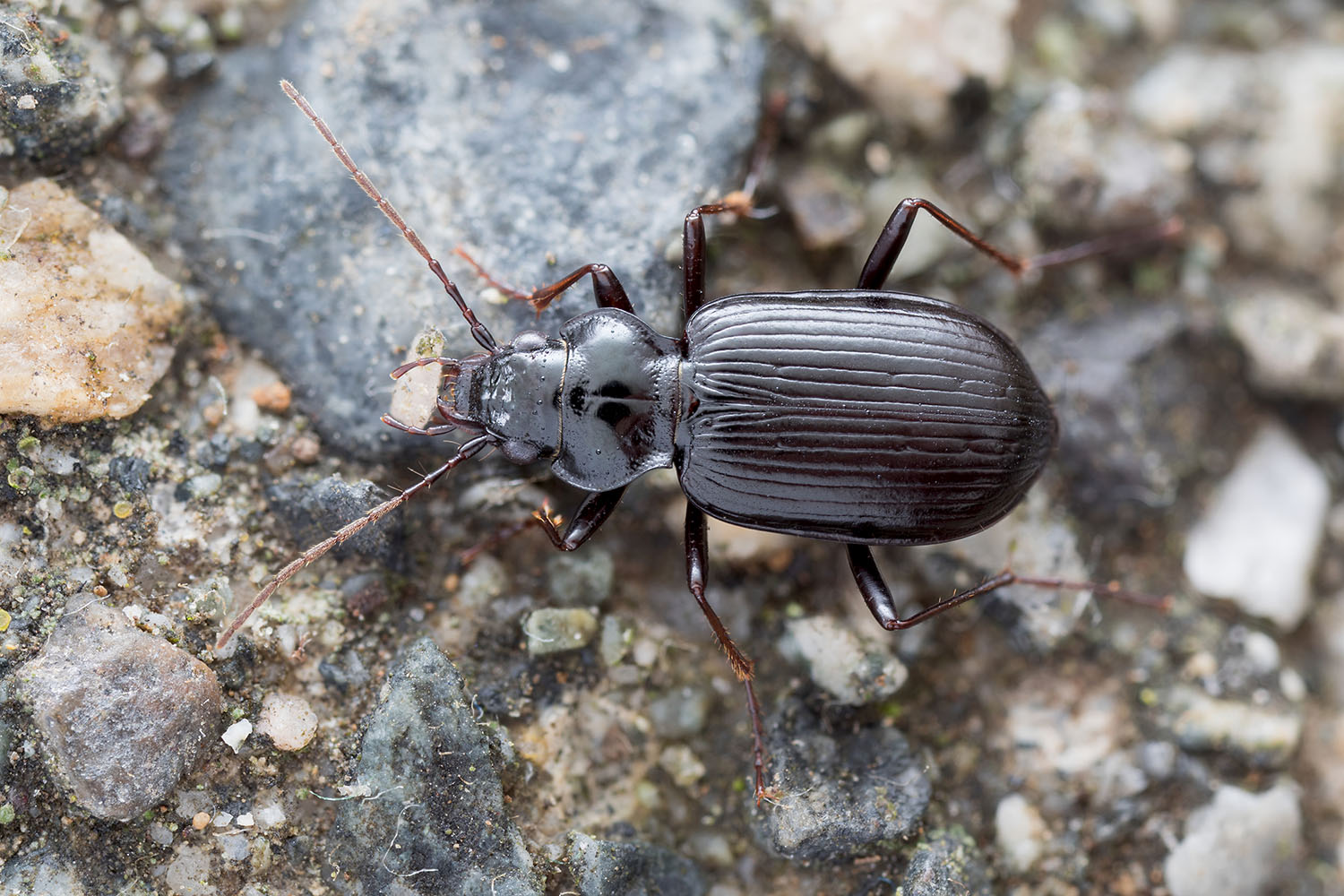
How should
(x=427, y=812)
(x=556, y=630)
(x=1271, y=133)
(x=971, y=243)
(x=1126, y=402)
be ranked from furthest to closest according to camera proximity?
(x=1271, y=133), (x=1126, y=402), (x=971, y=243), (x=556, y=630), (x=427, y=812)

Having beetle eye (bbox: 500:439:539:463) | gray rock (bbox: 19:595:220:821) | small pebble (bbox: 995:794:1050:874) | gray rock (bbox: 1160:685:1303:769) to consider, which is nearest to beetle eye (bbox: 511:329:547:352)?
beetle eye (bbox: 500:439:539:463)

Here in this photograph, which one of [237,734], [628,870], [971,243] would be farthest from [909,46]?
[237,734]

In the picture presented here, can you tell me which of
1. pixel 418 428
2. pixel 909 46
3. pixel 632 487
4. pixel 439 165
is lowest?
pixel 632 487

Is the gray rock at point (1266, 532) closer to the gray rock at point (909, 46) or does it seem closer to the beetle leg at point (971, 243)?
the beetle leg at point (971, 243)

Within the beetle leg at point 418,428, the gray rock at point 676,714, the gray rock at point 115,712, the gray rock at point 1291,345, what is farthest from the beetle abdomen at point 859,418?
the gray rock at point 115,712

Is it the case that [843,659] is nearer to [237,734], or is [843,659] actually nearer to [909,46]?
[237,734]

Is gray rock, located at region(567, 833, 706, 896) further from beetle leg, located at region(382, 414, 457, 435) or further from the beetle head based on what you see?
beetle leg, located at region(382, 414, 457, 435)

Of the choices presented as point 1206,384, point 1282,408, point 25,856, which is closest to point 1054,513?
point 1206,384
